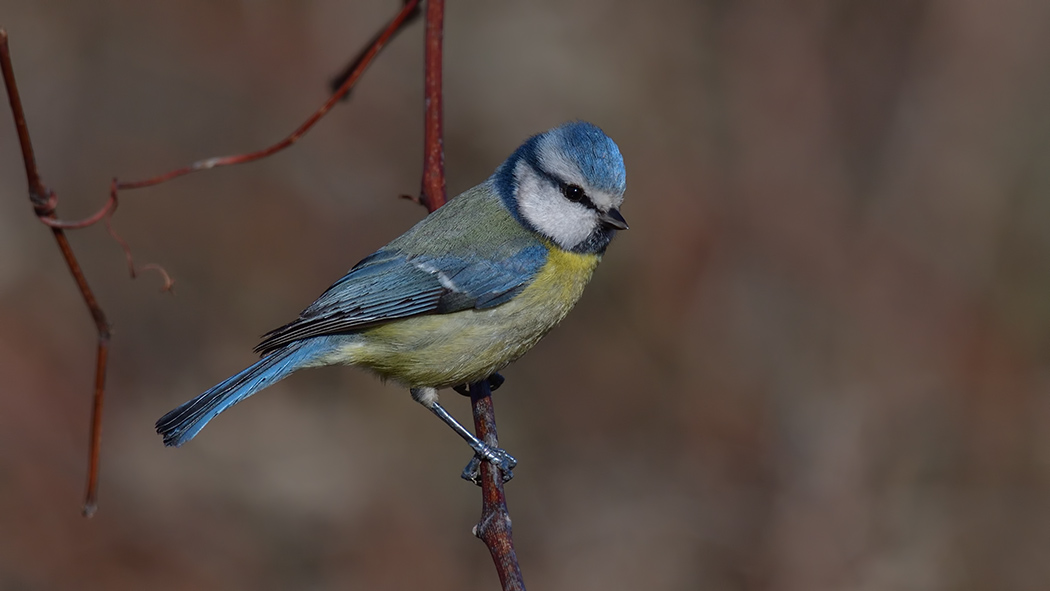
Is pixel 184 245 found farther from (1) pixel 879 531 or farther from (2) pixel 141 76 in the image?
(1) pixel 879 531

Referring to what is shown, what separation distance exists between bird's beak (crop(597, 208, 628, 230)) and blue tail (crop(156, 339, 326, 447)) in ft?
3.87

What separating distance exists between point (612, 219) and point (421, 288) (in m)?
0.78

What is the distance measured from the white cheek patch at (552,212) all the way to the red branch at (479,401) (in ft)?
1.24

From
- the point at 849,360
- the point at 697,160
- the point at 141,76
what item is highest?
the point at 697,160

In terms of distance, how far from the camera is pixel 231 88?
6703 millimetres

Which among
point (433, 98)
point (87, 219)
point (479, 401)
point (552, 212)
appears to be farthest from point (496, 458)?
point (87, 219)

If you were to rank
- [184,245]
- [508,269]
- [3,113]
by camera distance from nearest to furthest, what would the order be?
[508,269] < [3,113] < [184,245]

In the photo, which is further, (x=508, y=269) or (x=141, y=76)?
A: (x=141, y=76)

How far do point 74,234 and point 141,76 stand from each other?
54.7 inches

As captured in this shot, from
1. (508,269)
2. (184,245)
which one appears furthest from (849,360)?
(184,245)

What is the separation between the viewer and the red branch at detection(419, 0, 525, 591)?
2590mm

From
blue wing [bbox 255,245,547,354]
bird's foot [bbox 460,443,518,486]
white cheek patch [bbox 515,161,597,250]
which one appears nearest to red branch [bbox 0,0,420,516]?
blue wing [bbox 255,245,547,354]

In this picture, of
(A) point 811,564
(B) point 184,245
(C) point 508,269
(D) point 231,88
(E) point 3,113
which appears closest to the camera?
(C) point 508,269

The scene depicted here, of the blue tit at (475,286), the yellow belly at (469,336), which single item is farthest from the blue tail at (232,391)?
the yellow belly at (469,336)
